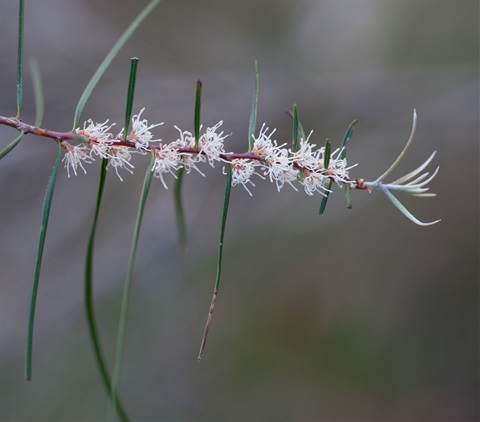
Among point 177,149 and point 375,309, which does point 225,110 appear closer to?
point 375,309

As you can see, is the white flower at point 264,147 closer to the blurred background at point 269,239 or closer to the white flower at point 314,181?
the white flower at point 314,181

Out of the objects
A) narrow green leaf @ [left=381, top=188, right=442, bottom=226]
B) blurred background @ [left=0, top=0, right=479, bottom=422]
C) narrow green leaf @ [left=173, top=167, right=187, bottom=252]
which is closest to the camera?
narrow green leaf @ [left=381, top=188, right=442, bottom=226]

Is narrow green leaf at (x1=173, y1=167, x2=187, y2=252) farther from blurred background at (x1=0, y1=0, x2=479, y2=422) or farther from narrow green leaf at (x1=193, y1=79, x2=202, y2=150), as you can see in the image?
blurred background at (x1=0, y1=0, x2=479, y2=422)

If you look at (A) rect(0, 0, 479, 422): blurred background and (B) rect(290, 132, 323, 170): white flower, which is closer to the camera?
(B) rect(290, 132, 323, 170): white flower

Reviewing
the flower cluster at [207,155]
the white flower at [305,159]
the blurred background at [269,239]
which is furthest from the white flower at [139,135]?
the blurred background at [269,239]

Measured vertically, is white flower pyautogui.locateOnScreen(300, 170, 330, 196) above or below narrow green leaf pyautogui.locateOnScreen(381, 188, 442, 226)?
above

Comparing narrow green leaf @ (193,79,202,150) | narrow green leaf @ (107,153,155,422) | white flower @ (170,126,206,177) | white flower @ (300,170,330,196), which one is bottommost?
narrow green leaf @ (107,153,155,422)

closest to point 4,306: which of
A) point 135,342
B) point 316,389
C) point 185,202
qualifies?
point 135,342

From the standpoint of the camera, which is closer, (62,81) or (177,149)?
(177,149)

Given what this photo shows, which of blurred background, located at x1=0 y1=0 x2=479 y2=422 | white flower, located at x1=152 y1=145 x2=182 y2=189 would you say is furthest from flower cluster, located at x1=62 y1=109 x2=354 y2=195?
blurred background, located at x1=0 y1=0 x2=479 y2=422
